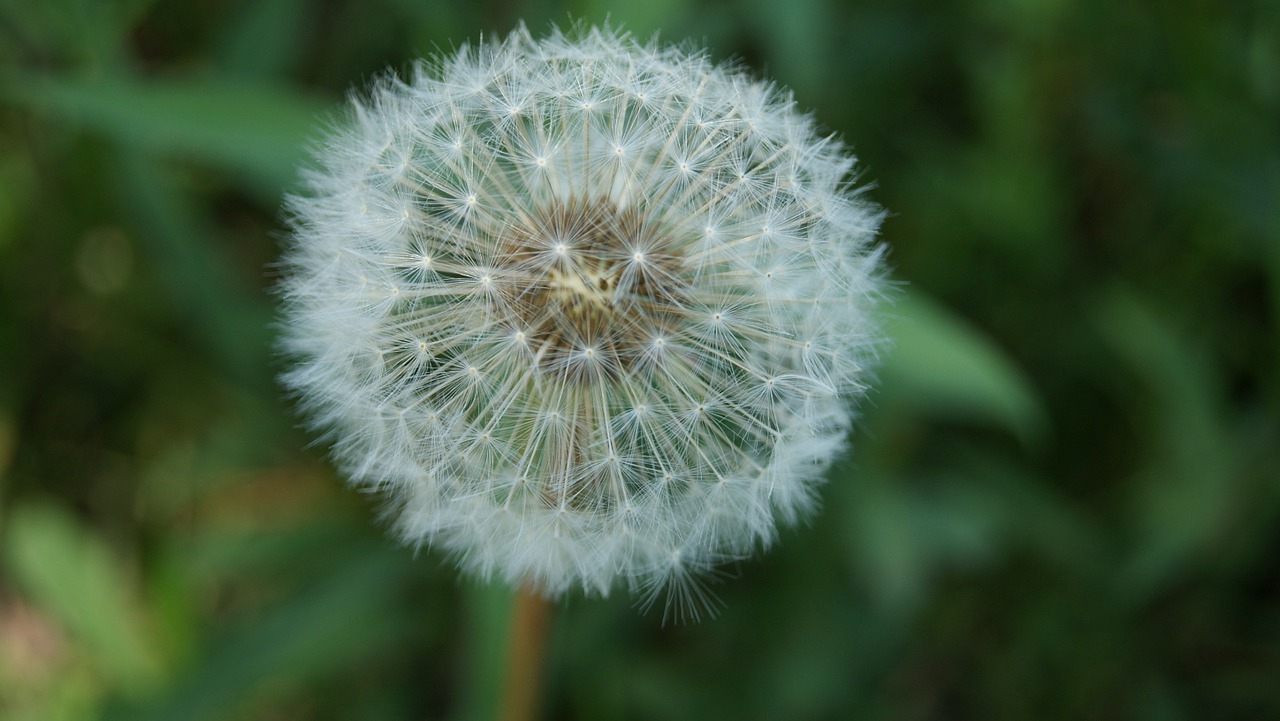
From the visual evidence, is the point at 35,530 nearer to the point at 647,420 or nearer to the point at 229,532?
the point at 229,532

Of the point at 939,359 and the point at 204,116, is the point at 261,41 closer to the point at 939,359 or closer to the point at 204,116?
the point at 204,116

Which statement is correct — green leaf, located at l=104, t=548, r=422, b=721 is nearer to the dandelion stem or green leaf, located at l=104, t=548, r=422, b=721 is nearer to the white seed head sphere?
the dandelion stem

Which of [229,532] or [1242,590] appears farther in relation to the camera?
[1242,590]

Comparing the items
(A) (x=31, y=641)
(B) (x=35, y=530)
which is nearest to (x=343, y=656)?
(B) (x=35, y=530)

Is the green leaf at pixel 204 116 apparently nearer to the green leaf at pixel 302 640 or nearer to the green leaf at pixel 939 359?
the green leaf at pixel 302 640

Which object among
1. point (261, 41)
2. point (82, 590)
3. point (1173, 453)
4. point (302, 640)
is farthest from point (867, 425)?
point (82, 590)
